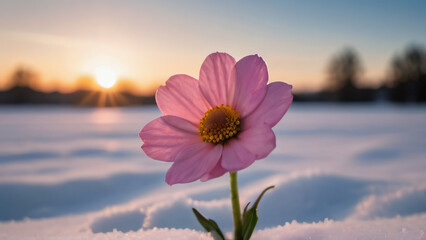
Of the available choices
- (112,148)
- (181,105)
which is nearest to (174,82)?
(181,105)

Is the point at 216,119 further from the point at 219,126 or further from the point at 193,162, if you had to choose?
the point at 193,162

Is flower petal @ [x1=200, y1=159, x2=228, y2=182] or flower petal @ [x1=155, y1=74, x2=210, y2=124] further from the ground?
flower petal @ [x1=155, y1=74, x2=210, y2=124]

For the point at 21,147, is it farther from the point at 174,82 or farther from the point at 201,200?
the point at 174,82

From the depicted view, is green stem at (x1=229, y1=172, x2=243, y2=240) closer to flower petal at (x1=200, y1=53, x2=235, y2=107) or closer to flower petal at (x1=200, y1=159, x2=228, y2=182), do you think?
flower petal at (x1=200, y1=159, x2=228, y2=182)

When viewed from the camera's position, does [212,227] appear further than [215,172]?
Yes

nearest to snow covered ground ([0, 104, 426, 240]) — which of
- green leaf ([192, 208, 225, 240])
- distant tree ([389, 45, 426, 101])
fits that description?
green leaf ([192, 208, 225, 240])

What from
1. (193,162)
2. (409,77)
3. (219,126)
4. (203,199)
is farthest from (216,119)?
(409,77)
